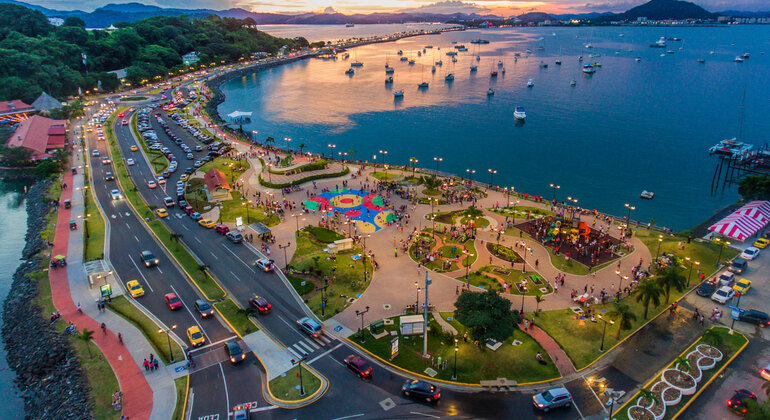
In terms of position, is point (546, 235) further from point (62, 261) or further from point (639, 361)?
point (62, 261)

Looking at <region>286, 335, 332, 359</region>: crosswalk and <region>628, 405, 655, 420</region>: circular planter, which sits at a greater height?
<region>628, 405, 655, 420</region>: circular planter

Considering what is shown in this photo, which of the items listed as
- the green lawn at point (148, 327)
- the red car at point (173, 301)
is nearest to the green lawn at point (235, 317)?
the red car at point (173, 301)

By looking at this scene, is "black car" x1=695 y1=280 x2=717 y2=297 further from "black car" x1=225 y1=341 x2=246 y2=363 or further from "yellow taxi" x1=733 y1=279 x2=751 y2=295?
"black car" x1=225 y1=341 x2=246 y2=363

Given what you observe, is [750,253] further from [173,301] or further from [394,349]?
[173,301]

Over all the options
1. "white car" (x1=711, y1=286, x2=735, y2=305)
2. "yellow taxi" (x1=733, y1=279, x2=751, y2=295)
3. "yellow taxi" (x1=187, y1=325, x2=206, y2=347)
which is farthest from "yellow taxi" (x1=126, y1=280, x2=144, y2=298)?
"yellow taxi" (x1=733, y1=279, x2=751, y2=295)

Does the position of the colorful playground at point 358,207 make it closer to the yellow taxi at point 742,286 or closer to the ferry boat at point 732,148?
the yellow taxi at point 742,286

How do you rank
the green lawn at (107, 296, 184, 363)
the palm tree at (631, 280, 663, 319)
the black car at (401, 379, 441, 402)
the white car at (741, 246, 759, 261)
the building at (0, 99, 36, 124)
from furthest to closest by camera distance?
the building at (0, 99, 36, 124) → the white car at (741, 246, 759, 261) → the palm tree at (631, 280, 663, 319) → the green lawn at (107, 296, 184, 363) → the black car at (401, 379, 441, 402)

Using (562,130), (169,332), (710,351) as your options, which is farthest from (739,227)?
(562,130)
